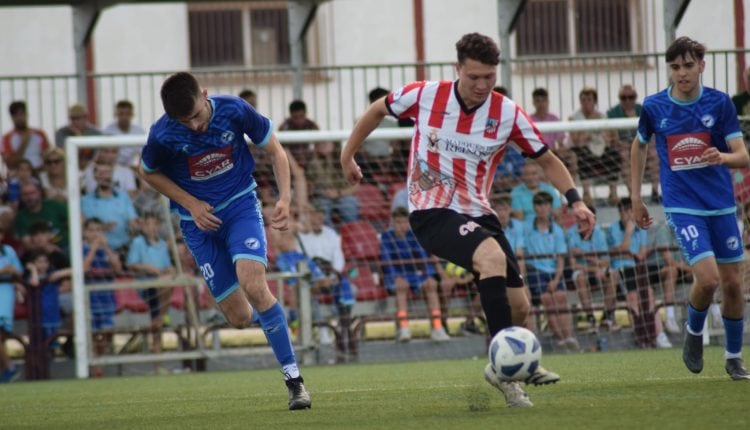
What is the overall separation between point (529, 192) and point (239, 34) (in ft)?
34.7

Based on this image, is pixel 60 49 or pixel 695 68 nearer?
pixel 695 68

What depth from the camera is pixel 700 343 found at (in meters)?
8.91

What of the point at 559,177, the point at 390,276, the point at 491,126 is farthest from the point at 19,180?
the point at 559,177

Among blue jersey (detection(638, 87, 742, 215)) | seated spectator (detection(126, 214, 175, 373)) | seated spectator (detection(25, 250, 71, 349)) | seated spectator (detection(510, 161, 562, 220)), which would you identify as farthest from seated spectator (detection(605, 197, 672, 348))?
seated spectator (detection(25, 250, 71, 349))

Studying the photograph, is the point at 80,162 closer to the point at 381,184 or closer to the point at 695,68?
the point at 381,184

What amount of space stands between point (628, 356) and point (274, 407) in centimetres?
503

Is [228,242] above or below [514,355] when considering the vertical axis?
above

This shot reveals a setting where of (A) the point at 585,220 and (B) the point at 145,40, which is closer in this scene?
(A) the point at 585,220

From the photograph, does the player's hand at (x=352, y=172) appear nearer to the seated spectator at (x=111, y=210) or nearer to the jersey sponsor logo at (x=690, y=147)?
the jersey sponsor logo at (x=690, y=147)

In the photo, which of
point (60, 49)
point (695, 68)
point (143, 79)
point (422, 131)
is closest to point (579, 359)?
point (695, 68)

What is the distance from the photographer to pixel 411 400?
835 centimetres

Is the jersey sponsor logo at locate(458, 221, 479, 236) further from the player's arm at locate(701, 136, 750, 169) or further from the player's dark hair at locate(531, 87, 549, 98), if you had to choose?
the player's dark hair at locate(531, 87, 549, 98)

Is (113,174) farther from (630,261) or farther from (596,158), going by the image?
(630,261)

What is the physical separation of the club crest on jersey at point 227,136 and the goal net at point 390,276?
5.57 metres
